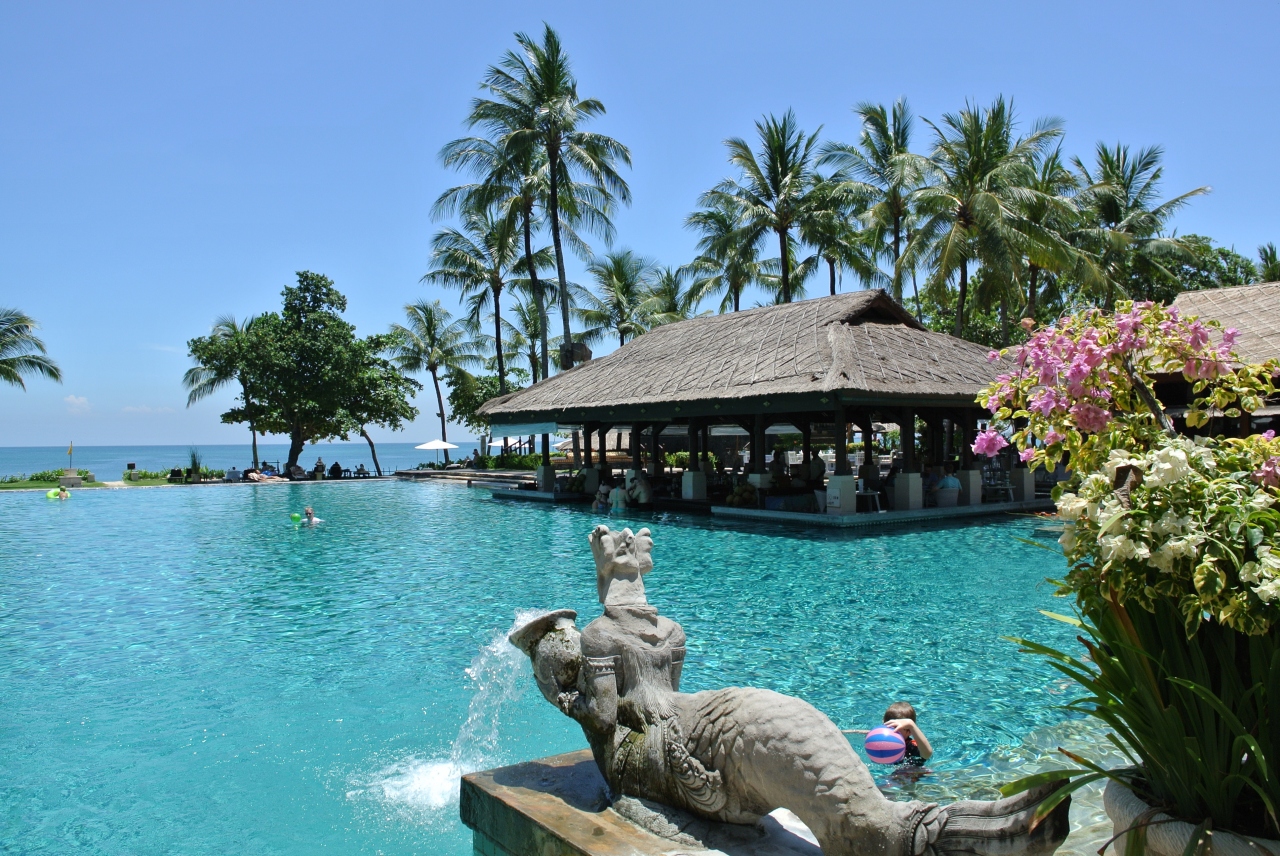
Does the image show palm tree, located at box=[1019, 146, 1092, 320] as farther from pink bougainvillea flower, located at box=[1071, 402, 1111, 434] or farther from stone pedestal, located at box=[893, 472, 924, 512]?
pink bougainvillea flower, located at box=[1071, 402, 1111, 434]

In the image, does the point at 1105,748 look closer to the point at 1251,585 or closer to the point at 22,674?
the point at 1251,585

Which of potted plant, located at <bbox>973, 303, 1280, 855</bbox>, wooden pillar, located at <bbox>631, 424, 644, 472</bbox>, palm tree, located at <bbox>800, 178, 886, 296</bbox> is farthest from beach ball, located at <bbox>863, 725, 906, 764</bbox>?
palm tree, located at <bbox>800, 178, 886, 296</bbox>

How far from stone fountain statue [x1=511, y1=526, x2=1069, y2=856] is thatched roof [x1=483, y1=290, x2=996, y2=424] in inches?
501

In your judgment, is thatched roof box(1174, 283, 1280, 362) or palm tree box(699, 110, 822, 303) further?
palm tree box(699, 110, 822, 303)

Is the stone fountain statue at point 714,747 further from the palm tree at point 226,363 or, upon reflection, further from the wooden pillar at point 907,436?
the palm tree at point 226,363

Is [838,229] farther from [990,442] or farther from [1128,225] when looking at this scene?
[990,442]

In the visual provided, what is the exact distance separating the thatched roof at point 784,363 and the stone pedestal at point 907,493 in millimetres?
1802

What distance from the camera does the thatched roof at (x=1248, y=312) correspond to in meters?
14.2

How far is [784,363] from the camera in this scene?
1836 centimetres

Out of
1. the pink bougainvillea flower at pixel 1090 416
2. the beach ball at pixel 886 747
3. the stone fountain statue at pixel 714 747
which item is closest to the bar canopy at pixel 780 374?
the beach ball at pixel 886 747

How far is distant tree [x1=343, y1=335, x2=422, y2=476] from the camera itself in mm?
37969

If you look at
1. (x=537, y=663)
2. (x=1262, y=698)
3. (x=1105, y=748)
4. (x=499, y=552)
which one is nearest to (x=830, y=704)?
(x=1105, y=748)

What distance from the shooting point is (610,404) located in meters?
21.4

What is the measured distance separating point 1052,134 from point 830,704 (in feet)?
90.1
